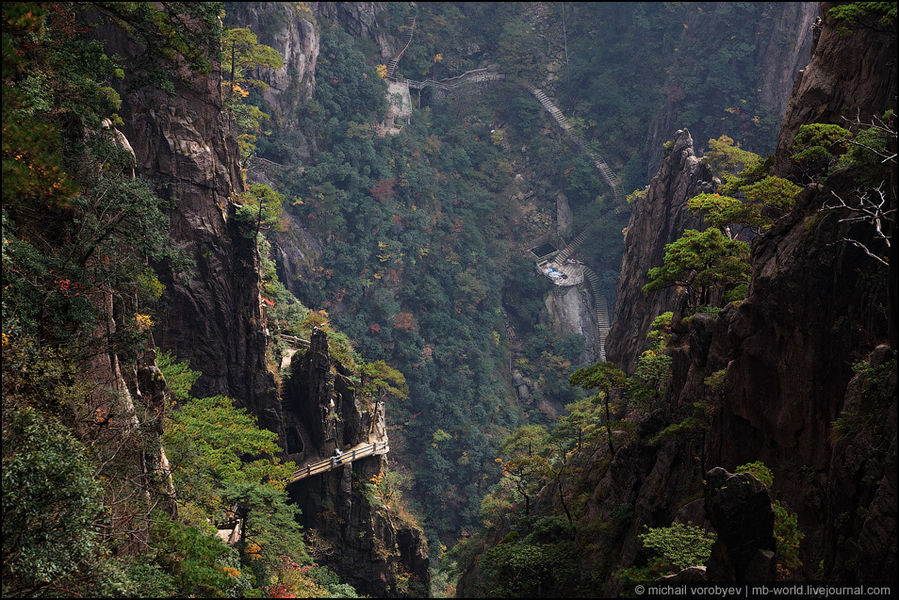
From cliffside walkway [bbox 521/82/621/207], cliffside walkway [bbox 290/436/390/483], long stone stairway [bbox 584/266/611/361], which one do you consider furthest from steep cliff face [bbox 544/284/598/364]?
cliffside walkway [bbox 290/436/390/483]

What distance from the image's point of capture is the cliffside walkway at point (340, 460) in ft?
91.5

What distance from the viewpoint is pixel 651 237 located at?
35.4 m

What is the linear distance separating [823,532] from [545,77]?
61188mm

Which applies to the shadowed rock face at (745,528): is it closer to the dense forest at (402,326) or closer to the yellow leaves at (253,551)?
the dense forest at (402,326)

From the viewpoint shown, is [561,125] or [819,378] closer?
[819,378]

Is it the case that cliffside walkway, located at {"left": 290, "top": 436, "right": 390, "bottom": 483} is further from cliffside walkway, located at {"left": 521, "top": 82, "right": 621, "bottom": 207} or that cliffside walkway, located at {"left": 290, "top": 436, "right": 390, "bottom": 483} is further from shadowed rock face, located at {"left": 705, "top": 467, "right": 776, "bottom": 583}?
cliffside walkway, located at {"left": 521, "top": 82, "right": 621, "bottom": 207}

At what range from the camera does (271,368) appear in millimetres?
28969

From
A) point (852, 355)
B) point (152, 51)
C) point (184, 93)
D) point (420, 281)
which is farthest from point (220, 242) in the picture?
point (420, 281)

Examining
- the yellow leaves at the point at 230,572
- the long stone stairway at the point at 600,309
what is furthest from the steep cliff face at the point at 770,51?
the yellow leaves at the point at 230,572

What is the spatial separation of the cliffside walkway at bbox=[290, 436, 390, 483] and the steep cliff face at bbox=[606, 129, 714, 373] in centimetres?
1312

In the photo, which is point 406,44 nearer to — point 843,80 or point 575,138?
point 575,138

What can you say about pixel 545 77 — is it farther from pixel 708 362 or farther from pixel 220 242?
pixel 708 362

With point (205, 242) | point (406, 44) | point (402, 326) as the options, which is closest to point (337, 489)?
point (205, 242)

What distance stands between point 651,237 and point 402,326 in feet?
74.2
